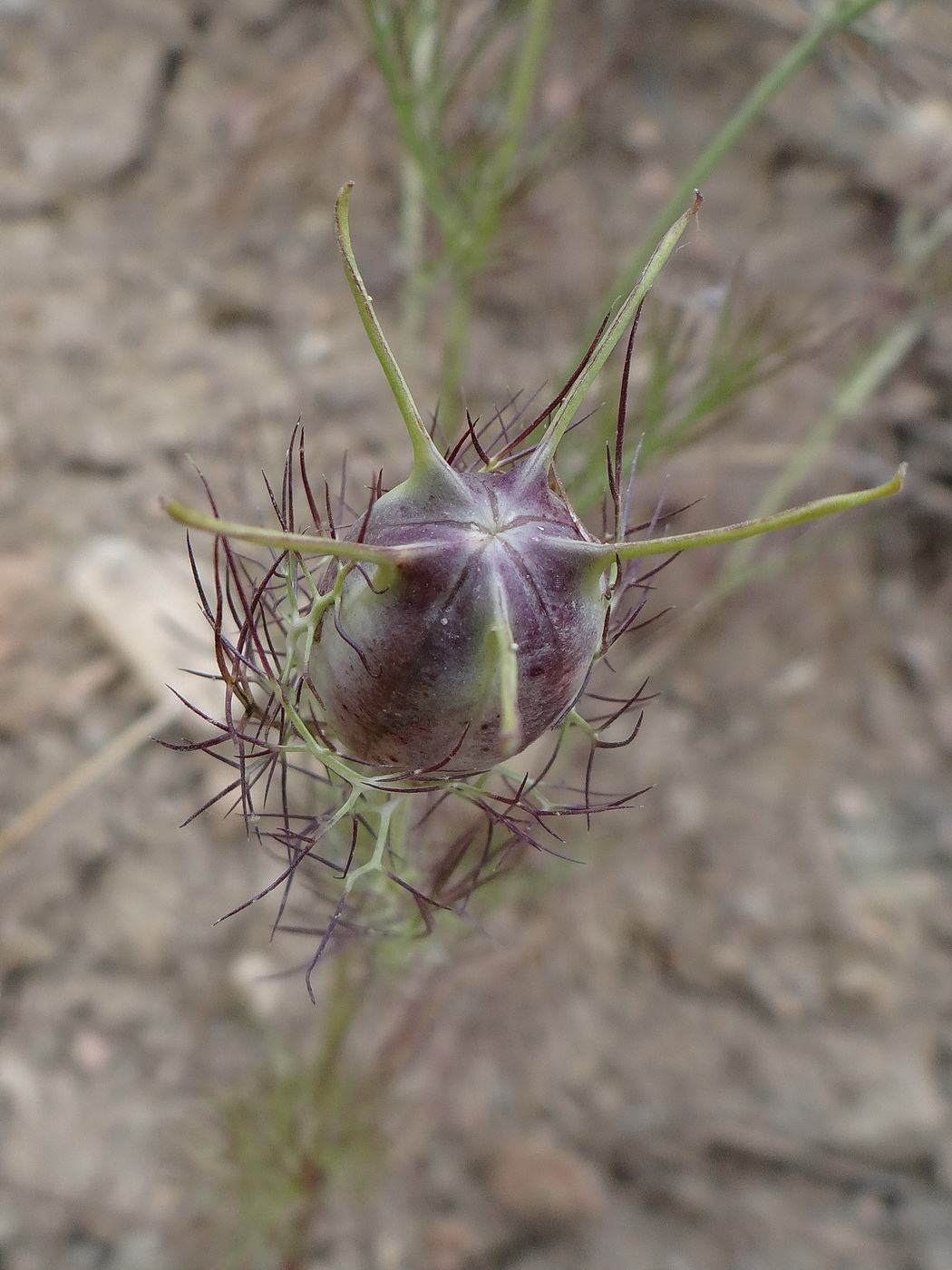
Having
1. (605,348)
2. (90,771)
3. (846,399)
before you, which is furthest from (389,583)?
(846,399)

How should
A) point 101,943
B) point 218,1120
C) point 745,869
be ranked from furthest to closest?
point 745,869
point 101,943
point 218,1120

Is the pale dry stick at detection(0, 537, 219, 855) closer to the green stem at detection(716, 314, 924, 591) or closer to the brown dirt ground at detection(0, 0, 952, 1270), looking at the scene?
the brown dirt ground at detection(0, 0, 952, 1270)

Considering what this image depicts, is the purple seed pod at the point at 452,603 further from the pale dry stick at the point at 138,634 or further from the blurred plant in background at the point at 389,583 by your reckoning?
the pale dry stick at the point at 138,634

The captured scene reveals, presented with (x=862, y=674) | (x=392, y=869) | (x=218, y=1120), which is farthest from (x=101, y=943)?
(x=862, y=674)

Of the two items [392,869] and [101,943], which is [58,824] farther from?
[392,869]

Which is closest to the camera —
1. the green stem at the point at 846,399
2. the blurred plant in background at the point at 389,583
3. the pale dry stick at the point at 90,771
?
the blurred plant in background at the point at 389,583

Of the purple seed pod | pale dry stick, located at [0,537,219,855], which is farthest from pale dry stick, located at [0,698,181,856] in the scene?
the purple seed pod

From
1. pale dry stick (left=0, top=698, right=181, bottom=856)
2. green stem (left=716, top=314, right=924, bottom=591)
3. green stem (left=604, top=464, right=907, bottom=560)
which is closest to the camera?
green stem (left=604, top=464, right=907, bottom=560)

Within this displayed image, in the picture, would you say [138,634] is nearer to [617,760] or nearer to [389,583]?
[617,760]

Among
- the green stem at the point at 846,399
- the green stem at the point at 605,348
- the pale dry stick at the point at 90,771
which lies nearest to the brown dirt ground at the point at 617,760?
the pale dry stick at the point at 90,771
